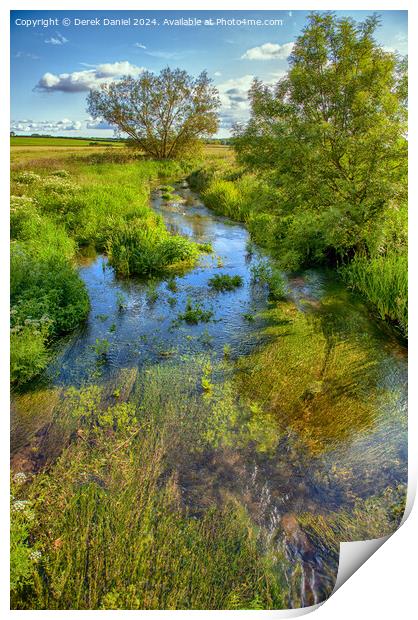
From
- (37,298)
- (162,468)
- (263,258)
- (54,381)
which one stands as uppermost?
(263,258)

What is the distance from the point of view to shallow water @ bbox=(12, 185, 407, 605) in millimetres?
3031

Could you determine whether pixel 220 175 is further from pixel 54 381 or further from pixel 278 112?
pixel 54 381

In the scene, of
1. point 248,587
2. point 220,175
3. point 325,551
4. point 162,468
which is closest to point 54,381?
point 162,468

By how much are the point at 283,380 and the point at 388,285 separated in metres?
1.81

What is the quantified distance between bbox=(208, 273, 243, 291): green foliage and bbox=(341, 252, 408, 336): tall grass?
5.31 ft

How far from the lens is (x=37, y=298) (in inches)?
147

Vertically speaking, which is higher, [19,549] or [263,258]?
[263,258]

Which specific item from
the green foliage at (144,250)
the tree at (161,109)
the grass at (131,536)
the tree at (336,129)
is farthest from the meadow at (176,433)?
the green foliage at (144,250)

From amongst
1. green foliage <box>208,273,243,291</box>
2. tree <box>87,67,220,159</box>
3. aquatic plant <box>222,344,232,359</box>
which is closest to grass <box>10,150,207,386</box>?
tree <box>87,67,220,159</box>

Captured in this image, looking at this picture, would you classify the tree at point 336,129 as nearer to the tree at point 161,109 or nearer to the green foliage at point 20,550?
the tree at point 161,109

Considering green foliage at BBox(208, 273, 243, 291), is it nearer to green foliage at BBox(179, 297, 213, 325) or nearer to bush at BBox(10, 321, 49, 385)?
green foliage at BBox(179, 297, 213, 325)

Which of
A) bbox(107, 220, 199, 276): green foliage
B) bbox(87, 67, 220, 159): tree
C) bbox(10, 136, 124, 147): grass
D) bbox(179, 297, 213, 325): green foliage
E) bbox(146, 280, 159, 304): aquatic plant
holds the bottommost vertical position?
bbox(179, 297, 213, 325): green foliage

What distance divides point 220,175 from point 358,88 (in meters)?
3.35

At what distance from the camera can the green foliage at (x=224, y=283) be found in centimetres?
592
